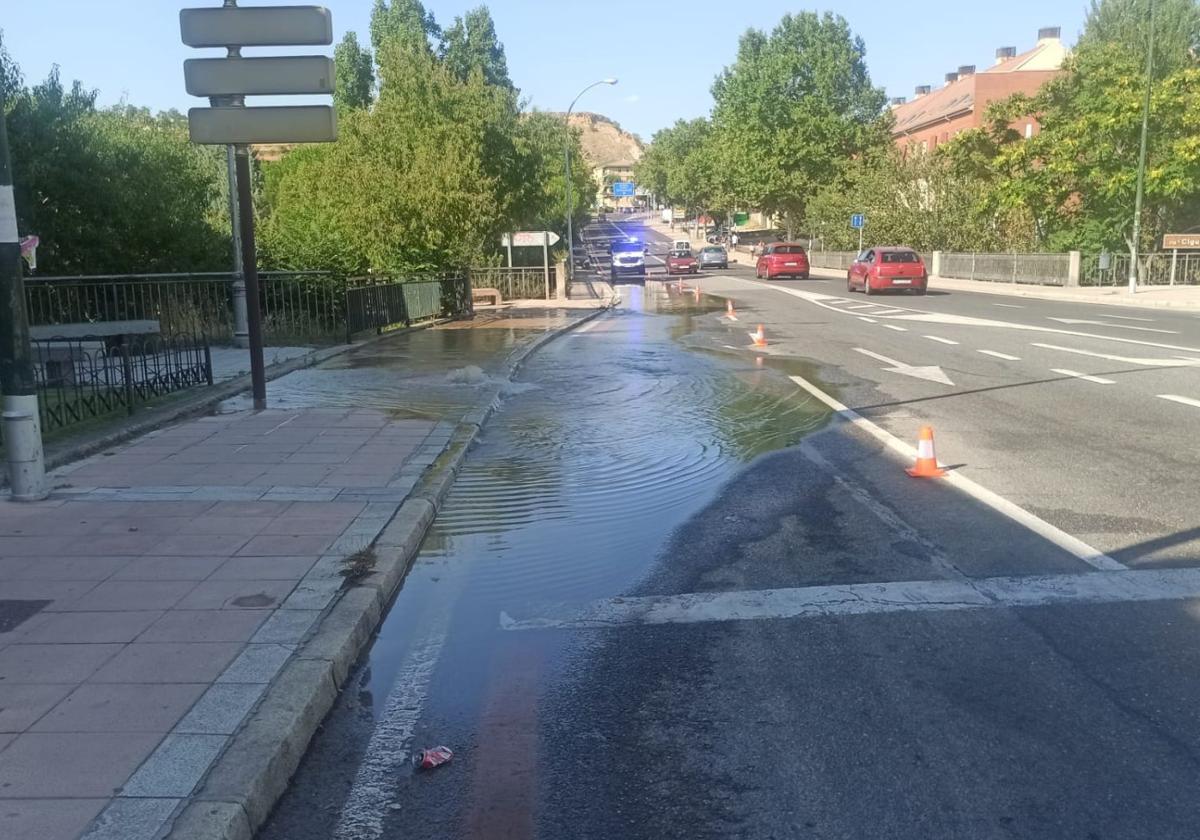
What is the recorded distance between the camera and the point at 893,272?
35.4 metres

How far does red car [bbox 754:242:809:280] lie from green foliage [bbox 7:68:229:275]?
3349 centimetres

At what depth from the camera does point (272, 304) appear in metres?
20.6

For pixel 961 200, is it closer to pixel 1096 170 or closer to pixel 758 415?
pixel 1096 170

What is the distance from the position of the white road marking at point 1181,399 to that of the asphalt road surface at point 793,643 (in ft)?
2.08

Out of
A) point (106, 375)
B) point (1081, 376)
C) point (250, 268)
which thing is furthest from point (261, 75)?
point (1081, 376)

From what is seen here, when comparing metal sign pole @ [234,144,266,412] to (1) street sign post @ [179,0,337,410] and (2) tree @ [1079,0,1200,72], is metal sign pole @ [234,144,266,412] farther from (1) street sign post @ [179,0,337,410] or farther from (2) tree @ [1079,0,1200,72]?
(2) tree @ [1079,0,1200,72]

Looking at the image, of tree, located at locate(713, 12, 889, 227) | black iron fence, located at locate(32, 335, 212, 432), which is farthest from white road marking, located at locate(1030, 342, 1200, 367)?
tree, located at locate(713, 12, 889, 227)

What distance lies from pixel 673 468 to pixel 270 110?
588 centimetres

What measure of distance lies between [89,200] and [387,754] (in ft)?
62.7

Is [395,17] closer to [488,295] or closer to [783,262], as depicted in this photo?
[783,262]

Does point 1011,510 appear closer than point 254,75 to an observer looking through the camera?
Yes

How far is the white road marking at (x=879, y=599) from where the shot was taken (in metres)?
5.27

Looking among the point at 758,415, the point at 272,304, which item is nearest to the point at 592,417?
the point at 758,415

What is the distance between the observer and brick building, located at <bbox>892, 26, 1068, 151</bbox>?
68062mm
